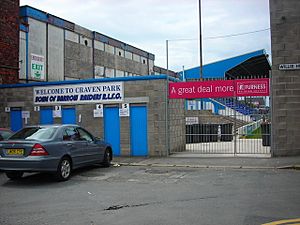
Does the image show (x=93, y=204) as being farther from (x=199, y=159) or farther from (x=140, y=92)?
(x=140, y=92)

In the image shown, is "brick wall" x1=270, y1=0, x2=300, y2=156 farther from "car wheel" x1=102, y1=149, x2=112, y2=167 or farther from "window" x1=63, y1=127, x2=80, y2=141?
"window" x1=63, y1=127, x2=80, y2=141

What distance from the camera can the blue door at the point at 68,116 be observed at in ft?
54.9

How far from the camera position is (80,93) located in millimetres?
16438

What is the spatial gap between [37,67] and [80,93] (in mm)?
10462

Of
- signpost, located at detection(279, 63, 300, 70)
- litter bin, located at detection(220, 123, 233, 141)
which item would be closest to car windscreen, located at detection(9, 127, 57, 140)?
signpost, located at detection(279, 63, 300, 70)

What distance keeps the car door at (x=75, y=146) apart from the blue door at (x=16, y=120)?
8.10 m

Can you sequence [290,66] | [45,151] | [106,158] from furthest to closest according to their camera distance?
[290,66] → [106,158] → [45,151]

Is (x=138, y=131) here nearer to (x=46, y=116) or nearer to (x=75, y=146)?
(x=46, y=116)

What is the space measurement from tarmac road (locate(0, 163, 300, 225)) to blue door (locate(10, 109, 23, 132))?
303 inches

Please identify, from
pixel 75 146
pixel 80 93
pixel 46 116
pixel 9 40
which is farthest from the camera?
pixel 9 40

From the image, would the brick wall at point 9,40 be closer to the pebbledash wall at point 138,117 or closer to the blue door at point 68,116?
the pebbledash wall at point 138,117

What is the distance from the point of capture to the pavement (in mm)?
11977

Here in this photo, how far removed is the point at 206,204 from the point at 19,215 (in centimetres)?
345

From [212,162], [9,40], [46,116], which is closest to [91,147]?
[212,162]
